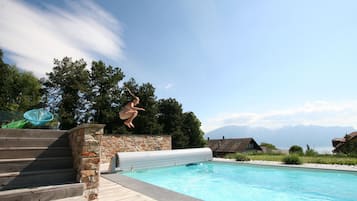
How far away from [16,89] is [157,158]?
16.4 meters

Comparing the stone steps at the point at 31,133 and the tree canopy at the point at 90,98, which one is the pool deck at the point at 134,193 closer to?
the stone steps at the point at 31,133

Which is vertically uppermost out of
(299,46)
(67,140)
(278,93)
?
(299,46)

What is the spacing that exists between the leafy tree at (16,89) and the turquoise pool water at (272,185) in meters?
14.4

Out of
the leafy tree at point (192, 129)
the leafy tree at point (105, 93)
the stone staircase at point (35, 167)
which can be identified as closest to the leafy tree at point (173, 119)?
the leafy tree at point (192, 129)

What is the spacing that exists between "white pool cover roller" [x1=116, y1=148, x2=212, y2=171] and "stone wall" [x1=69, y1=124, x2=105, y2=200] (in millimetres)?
3656

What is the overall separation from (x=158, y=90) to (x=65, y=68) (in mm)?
7763

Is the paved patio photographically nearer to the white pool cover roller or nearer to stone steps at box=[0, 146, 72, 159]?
stone steps at box=[0, 146, 72, 159]

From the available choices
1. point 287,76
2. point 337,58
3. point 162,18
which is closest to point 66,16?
point 162,18

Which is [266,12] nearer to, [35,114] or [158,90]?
[35,114]

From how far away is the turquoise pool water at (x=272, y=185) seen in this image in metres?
4.70

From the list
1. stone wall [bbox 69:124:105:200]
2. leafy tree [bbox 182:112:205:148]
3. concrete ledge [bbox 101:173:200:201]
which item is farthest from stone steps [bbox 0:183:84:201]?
leafy tree [bbox 182:112:205:148]

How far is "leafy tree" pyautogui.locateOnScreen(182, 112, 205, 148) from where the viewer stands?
60.8 feet

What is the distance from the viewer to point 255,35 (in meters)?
8.20

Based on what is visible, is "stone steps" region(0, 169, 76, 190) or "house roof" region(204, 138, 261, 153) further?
"house roof" region(204, 138, 261, 153)
